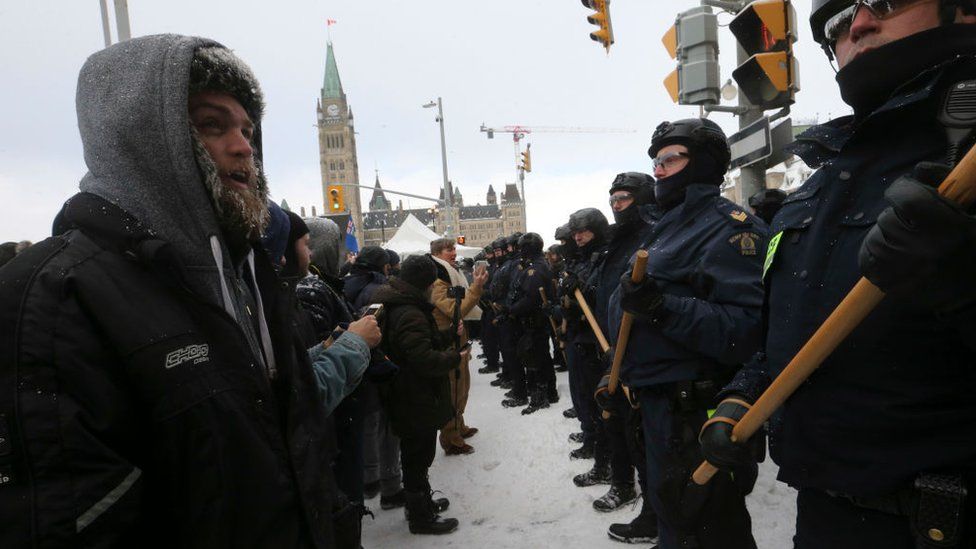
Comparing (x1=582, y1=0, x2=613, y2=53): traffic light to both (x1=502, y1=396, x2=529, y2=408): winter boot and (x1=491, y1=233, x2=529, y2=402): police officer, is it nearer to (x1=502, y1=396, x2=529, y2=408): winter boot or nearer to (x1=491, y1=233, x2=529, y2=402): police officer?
(x1=491, y1=233, x2=529, y2=402): police officer

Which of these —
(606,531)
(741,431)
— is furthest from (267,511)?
(606,531)

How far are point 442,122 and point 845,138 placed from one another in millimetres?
26304

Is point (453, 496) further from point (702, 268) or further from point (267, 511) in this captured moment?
point (267, 511)

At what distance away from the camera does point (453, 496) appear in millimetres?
4984

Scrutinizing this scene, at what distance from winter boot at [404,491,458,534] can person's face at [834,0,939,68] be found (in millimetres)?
4045

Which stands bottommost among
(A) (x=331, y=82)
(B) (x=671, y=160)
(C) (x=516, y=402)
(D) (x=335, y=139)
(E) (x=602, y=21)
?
(C) (x=516, y=402)

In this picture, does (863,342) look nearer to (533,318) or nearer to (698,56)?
(698,56)

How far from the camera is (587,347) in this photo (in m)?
5.33

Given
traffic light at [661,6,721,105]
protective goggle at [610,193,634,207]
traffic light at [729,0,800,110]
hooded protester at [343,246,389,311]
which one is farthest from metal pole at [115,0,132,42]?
traffic light at [729,0,800,110]

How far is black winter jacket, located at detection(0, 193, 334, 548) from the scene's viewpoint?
898mm

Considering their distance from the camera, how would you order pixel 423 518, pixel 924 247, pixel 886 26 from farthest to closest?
pixel 423 518
pixel 886 26
pixel 924 247

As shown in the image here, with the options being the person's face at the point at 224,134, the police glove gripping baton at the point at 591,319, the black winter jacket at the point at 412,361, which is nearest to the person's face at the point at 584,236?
the police glove gripping baton at the point at 591,319

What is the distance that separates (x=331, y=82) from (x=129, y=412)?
109685 millimetres

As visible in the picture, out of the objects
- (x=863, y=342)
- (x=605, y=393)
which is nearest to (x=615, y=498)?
(x=605, y=393)
